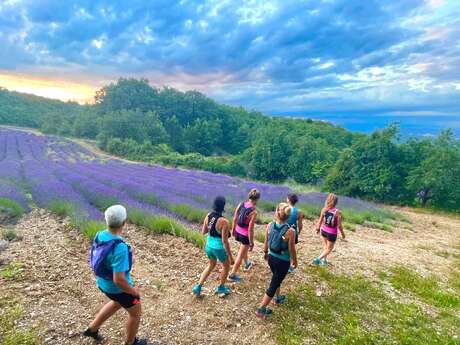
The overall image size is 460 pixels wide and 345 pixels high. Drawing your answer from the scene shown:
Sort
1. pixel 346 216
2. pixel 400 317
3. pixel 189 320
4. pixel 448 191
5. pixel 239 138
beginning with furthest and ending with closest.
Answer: pixel 239 138, pixel 448 191, pixel 346 216, pixel 400 317, pixel 189 320

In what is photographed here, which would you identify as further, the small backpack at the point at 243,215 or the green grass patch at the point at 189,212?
the green grass patch at the point at 189,212

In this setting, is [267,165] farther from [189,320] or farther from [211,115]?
[211,115]

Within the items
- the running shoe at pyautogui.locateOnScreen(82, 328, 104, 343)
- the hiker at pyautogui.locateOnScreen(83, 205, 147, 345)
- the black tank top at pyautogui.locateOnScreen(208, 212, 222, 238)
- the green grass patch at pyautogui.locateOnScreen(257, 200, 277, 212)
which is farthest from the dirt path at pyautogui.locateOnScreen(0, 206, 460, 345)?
the green grass patch at pyautogui.locateOnScreen(257, 200, 277, 212)

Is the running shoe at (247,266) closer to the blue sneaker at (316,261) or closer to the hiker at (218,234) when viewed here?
the hiker at (218,234)

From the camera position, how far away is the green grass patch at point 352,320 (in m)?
3.94

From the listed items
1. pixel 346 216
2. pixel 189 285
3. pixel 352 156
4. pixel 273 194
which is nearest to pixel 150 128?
pixel 352 156

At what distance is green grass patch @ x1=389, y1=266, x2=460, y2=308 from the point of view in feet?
17.3

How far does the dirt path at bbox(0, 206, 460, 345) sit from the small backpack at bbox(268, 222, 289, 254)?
1.11 meters

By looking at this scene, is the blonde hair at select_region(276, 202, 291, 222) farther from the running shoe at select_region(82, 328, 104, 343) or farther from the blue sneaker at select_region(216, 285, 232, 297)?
the running shoe at select_region(82, 328, 104, 343)

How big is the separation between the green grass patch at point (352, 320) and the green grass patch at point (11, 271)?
4216mm

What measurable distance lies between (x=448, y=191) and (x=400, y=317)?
18.1m

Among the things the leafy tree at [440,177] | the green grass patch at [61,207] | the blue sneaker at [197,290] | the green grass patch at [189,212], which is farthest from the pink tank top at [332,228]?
the leafy tree at [440,177]

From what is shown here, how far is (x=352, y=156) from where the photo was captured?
22016 mm

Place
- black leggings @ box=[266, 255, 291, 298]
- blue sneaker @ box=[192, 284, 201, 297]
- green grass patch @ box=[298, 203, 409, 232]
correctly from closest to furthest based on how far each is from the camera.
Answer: black leggings @ box=[266, 255, 291, 298], blue sneaker @ box=[192, 284, 201, 297], green grass patch @ box=[298, 203, 409, 232]
